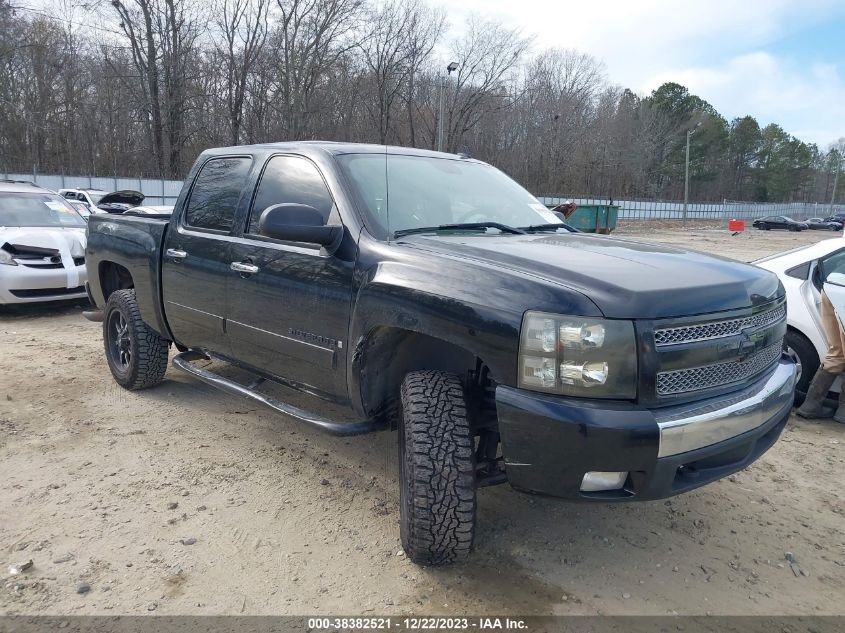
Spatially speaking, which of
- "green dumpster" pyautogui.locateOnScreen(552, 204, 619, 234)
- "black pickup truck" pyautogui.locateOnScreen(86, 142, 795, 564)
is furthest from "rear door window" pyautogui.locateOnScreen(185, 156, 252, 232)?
"green dumpster" pyautogui.locateOnScreen(552, 204, 619, 234)

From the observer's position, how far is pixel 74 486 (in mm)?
3453

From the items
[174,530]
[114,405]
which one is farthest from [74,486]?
[114,405]

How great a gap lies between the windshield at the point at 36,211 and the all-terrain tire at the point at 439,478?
327 inches

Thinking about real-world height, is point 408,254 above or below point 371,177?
below

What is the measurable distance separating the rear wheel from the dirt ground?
70 cm

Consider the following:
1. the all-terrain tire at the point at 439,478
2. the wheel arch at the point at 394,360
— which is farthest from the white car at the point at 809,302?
the all-terrain tire at the point at 439,478

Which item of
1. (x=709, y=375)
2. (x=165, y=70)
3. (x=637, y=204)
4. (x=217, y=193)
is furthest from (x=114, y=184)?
(x=637, y=204)

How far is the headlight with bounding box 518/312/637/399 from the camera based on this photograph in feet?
7.30

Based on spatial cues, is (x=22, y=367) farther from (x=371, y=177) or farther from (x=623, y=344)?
(x=623, y=344)

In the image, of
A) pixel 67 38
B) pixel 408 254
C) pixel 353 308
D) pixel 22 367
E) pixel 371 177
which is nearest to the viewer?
pixel 408 254

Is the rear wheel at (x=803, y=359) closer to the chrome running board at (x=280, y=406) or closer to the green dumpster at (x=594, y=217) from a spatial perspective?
the chrome running board at (x=280, y=406)

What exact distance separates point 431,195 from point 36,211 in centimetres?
794

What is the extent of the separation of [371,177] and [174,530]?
6.81ft

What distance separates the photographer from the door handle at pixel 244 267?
355 cm
